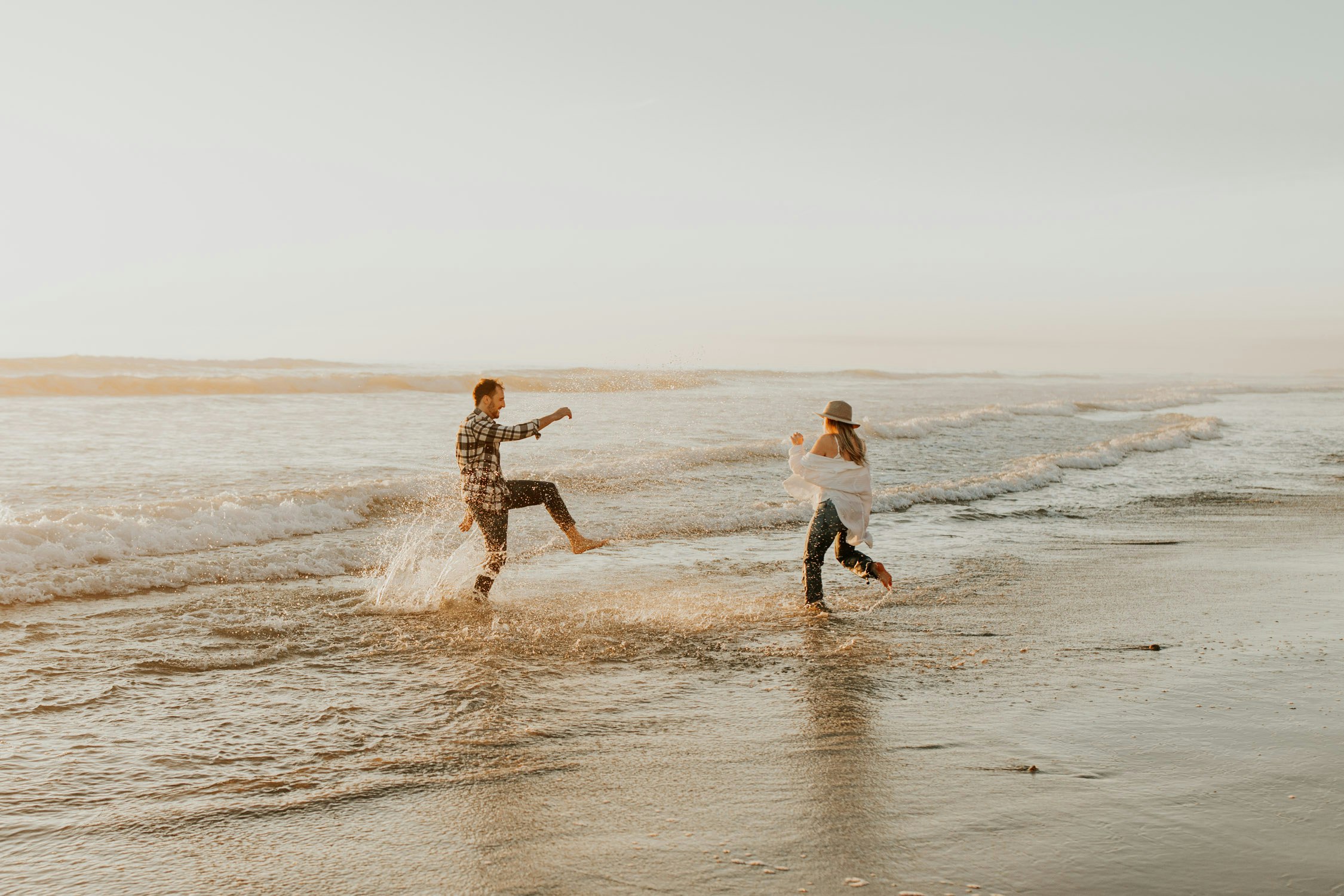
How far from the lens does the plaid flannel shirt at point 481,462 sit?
7.81 m

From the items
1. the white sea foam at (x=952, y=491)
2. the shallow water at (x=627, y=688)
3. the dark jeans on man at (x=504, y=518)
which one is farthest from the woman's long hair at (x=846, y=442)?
the white sea foam at (x=952, y=491)

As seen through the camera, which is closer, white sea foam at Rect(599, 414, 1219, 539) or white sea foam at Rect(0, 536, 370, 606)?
white sea foam at Rect(0, 536, 370, 606)

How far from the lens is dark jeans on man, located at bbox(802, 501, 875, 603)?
780cm

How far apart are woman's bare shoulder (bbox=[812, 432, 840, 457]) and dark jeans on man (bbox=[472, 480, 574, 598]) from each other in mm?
2142

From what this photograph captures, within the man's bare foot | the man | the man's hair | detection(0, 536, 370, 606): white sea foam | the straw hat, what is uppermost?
the man's hair

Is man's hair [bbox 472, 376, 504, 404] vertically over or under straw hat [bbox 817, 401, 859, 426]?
over

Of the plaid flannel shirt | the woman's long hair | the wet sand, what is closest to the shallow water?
the wet sand

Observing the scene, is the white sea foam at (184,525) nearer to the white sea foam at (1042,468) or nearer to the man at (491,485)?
the man at (491,485)

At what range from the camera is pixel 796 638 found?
692 centimetres

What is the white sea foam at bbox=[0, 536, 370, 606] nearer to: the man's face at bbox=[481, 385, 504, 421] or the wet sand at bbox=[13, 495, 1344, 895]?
the man's face at bbox=[481, 385, 504, 421]

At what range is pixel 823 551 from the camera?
25.6 ft

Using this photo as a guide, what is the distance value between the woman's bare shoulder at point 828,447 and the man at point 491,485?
6.70ft

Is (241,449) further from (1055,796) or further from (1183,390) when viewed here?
(1183,390)

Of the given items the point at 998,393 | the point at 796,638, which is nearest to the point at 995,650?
the point at 796,638
